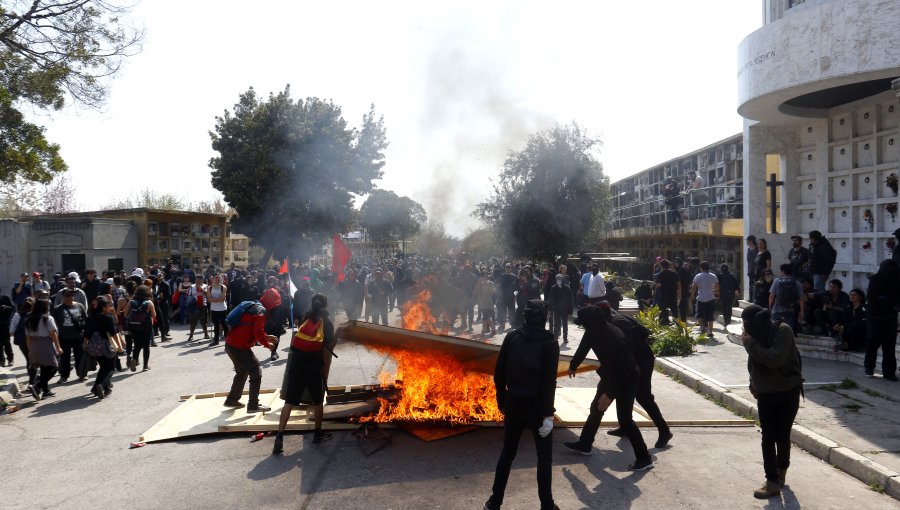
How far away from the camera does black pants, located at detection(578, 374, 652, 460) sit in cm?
549

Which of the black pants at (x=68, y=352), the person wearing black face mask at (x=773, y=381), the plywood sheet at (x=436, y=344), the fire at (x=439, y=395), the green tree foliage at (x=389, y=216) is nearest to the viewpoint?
the person wearing black face mask at (x=773, y=381)

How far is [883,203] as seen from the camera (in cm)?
1144

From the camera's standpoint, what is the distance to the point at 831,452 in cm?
566

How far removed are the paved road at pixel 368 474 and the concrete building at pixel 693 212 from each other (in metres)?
14.6

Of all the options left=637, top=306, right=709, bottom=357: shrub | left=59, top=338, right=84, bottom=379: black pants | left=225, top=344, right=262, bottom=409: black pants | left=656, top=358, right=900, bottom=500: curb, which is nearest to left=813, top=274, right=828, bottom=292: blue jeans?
left=637, top=306, right=709, bottom=357: shrub

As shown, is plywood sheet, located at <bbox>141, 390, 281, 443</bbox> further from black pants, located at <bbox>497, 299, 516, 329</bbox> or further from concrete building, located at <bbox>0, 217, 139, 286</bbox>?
concrete building, located at <bbox>0, 217, 139, 286</bbox>

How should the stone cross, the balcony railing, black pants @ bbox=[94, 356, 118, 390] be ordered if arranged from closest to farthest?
black pants @ bbox=[94, 356, 118, 390], the stone cross, the balcony railing

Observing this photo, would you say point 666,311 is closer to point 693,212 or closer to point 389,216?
point 693,212

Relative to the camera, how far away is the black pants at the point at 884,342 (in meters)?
7.90

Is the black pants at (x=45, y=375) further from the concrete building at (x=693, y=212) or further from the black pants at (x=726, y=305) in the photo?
the concrete building at (x=693, y=212)

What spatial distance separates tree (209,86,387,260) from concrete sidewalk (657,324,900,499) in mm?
20908

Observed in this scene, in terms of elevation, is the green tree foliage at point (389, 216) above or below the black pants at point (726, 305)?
above

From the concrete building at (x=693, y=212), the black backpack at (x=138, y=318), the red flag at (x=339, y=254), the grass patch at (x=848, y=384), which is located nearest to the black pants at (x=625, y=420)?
the grass patch at (x=848, y=384)

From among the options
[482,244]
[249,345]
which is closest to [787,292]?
[249,345]
